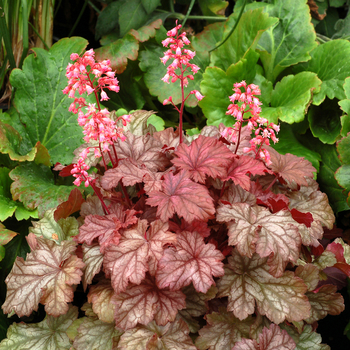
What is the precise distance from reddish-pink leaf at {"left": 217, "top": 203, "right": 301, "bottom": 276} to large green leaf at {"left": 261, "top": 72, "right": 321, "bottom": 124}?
74 cm

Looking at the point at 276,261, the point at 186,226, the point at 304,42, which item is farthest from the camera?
the point at 304,42

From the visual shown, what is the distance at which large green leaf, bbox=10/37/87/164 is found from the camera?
1.68 m

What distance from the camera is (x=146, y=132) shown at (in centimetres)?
136

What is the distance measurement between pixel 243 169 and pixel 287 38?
49.2 inches

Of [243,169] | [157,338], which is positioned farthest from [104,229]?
[243,169]

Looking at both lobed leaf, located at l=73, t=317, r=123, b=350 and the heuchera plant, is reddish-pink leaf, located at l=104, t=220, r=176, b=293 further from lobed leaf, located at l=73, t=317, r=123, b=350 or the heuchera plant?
lobed leaf, located at l=73, t=317, r=123, b=350

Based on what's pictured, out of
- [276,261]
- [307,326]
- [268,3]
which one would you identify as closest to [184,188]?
[276,261]

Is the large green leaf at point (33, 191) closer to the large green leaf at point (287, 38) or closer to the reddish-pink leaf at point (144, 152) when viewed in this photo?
the reddish-pink leaf at point (144, 152)

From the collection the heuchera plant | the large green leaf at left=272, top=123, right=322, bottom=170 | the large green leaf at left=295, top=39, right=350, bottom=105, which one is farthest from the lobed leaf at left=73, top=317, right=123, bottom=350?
the large green leaf at left=295, top=39, right=350, bottom=105

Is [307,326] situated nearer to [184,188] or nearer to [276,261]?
[276,261]

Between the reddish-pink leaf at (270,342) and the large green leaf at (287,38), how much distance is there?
1.39 metres

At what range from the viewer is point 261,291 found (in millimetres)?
1021

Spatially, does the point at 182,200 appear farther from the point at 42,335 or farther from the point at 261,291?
the point at 42,335

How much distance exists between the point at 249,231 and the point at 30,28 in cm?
176
